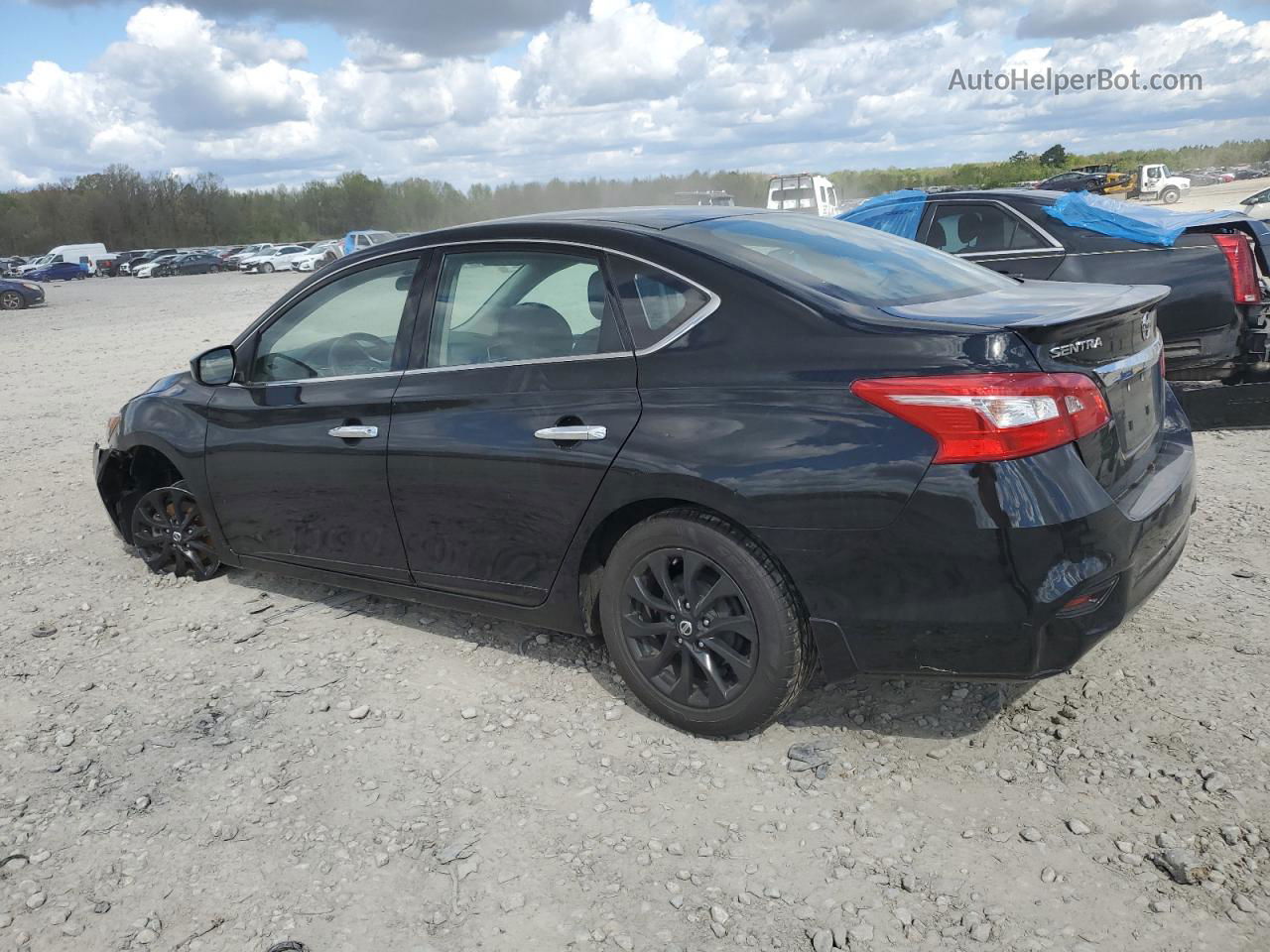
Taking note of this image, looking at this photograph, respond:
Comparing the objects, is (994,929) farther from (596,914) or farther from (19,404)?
(19,404)

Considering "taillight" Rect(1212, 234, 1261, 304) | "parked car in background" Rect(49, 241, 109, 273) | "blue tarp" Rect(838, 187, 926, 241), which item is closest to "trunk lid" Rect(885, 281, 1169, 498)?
"taillight" Rect(1212, 234, 1261, 304)

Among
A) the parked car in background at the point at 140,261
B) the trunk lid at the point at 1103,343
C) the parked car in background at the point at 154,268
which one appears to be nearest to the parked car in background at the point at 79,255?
the parked car in background at the point at 140,261

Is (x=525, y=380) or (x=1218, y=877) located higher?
(x=525, y=380)

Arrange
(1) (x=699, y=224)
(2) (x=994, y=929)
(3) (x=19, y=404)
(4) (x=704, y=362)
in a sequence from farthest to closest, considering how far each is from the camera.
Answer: (3) (x=19, y=404)
(1) (x=699, y=224)
(4) (x=704, y=362)
(2) (x=994, y=929)

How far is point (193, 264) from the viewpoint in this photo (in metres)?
56.6

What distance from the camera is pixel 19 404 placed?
1176 cm

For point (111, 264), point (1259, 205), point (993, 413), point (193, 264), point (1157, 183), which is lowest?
point (1157, 183)

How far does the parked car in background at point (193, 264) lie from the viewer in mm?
56188

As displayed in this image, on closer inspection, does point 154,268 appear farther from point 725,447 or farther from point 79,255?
point 725,447

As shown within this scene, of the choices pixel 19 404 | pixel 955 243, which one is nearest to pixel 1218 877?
pixel 955 243

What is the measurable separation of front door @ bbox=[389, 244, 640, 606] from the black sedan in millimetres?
11

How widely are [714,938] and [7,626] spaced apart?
3993mm

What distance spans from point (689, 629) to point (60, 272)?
63572 millimetres

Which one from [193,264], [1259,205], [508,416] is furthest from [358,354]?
[193,264]
